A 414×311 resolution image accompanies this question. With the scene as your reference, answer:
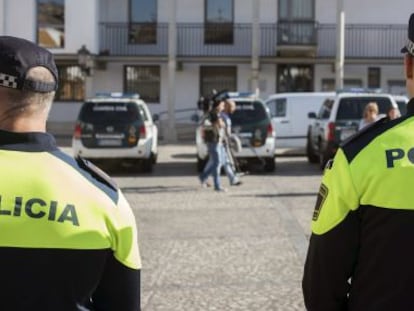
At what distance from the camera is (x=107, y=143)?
17438mm

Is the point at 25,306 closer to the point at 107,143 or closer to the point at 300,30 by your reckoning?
the point at 107,143

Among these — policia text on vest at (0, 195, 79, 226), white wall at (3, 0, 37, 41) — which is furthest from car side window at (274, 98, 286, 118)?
policia text on vest at (0, 195, 79, 226)

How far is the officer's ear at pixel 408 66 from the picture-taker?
2.59 meters

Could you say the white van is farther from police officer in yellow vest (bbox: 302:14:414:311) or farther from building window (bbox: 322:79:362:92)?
police officer in yellow vest (bbox: 302:14:414:311)

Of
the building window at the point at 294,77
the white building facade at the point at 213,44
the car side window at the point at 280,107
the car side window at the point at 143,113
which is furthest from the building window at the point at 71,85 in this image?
the car side window at the point at 143,113

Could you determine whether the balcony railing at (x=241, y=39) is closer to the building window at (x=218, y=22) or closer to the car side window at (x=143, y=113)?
the building window at (x=218, y=22)

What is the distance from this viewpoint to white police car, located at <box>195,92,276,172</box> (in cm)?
1747

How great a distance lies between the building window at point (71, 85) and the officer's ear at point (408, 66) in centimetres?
2967

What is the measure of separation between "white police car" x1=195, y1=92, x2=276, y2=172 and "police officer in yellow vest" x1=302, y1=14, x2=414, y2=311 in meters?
14.6

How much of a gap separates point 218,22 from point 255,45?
10.3 feet

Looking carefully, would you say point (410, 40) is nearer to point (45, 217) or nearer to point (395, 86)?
point (45, 217)

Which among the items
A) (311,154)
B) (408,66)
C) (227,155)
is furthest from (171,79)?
(408,66)

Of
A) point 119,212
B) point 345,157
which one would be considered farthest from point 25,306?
point 345,157

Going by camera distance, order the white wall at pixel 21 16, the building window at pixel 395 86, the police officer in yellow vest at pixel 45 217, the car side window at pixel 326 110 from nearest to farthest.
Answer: the police officer in yellow vest at pixel 45 217
the car side window at pixel 326 110
the white wall at pixel 21 16
the building window at pixel 395 86
